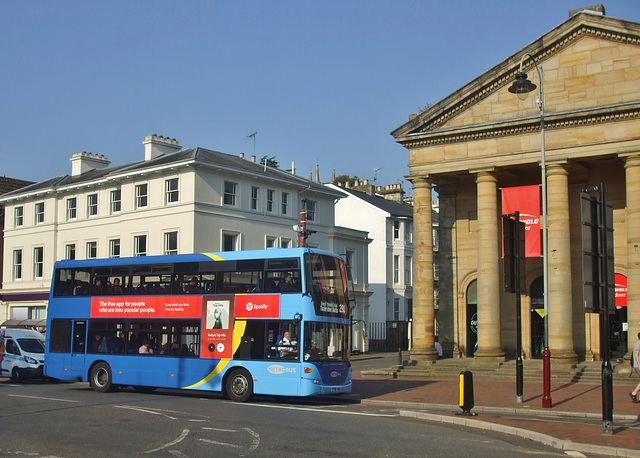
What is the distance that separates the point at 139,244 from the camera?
43.6m

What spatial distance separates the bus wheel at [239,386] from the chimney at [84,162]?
34612 mm

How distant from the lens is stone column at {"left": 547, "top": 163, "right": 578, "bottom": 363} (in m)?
27.7

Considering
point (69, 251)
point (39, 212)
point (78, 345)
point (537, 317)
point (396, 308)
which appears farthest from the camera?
point (396, 308)

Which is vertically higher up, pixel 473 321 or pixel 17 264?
pixel 17 264

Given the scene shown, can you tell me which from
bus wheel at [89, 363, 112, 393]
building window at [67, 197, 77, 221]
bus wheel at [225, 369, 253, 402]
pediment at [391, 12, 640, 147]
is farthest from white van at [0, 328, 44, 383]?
building window at [67, 197, 77, 221]

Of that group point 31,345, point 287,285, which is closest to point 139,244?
point 31,345

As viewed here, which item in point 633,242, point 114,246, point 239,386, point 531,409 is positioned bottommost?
point 531,409

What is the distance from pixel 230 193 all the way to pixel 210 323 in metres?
22.8

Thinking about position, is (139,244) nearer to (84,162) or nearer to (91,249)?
(91,249)

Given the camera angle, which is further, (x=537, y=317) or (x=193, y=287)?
(x=537, y=317)

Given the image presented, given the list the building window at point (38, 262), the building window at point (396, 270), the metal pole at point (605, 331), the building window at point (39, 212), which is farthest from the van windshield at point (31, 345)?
the building window at point (396, 270)

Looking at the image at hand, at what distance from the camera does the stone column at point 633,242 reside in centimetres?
2617

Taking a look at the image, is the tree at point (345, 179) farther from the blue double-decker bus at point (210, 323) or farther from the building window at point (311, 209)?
the blue double-decker bus at point (210, 323)

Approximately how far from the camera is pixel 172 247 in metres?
41.6
